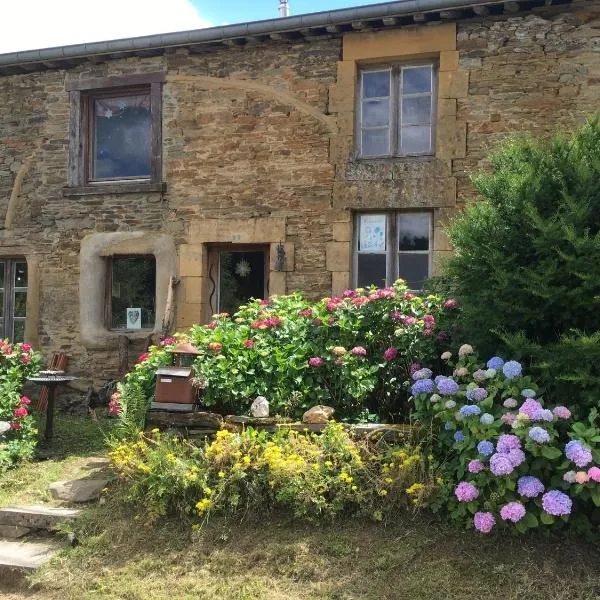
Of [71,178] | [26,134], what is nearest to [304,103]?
[71,178]

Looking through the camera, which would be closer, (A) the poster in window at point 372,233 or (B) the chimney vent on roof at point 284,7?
(A) the poster in window at point 372,233

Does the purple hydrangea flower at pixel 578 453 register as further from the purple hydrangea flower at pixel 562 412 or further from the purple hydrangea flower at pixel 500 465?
the purple hydrangea flower at pixel 500 465

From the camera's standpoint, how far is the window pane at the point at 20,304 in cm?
953

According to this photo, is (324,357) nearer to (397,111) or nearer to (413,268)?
(413,268)

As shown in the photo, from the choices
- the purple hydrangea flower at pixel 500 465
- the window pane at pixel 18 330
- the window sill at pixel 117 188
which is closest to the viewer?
the purple hydrangea flower at pixel 500 465

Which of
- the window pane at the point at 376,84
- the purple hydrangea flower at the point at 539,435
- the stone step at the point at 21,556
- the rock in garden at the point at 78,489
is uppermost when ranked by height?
the window pane at the point at 376,84

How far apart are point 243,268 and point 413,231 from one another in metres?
2.31

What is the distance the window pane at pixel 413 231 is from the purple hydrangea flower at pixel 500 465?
4.57 metres

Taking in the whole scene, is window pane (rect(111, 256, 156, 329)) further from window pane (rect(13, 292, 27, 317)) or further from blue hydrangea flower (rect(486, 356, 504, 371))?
blue hydrangea flower (rect(486, 356, 504, 371))

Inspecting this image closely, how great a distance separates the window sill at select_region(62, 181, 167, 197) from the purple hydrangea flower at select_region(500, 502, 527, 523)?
21.0 ft

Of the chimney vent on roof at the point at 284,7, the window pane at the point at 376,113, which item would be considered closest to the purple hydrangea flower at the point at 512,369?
the window pane at the point at 376,113

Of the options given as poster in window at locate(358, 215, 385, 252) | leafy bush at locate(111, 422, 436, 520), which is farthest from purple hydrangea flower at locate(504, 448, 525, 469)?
poster in window at locate(358, 215, 385, 252)

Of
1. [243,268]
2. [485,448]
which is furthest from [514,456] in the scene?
[243,268]

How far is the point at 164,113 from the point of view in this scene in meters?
8.77
